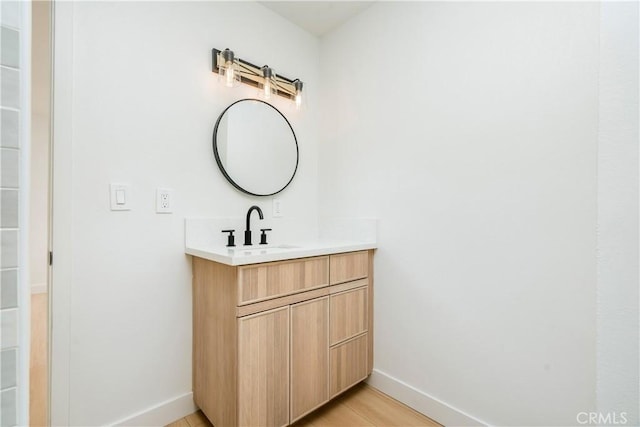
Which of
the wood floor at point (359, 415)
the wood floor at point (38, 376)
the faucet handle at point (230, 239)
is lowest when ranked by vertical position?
the wood floor at point (359, 415)

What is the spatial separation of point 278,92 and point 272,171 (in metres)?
0.54

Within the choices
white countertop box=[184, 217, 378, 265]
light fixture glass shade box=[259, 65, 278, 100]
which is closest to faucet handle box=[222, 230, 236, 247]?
white countertop box=[184, 217, 378, 265]

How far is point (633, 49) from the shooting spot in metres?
0.51

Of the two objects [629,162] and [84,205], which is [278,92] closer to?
[84,205]

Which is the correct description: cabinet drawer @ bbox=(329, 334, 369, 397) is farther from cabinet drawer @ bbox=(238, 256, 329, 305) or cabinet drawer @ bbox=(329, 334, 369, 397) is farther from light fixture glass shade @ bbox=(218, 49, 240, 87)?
light fixture glass shade @ bbox=(218, 49, 240, 87)

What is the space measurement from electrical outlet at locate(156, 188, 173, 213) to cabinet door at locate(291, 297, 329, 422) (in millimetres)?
812

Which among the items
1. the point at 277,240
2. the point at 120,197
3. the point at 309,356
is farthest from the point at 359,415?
the point at 120,197

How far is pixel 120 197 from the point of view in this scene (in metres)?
1.41

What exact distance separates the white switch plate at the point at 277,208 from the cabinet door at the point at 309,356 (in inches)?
27.7

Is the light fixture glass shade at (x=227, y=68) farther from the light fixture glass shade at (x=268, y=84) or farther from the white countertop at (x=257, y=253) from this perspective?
the white countertop at (x=257, y=253)

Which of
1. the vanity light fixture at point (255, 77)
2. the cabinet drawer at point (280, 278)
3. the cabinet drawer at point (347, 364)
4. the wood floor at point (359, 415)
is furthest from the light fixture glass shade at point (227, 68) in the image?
the wood floor at point (359, 415)

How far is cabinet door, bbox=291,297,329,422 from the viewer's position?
57.1 inches

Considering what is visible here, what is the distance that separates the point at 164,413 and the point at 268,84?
1920 mm

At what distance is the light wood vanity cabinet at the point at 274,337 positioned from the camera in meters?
1.29
